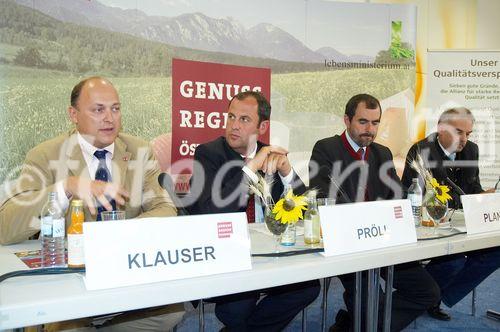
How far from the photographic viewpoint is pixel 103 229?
119cm

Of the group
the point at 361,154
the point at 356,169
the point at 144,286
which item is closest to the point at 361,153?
the point at 361,154

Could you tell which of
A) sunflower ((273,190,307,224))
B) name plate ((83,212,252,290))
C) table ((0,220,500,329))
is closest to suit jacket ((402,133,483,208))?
table ((0,220,500,329))

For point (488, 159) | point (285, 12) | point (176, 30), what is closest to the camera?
point (176, 30)

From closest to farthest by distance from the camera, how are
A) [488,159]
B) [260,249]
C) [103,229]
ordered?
[103,229], [260,249], [488,159]

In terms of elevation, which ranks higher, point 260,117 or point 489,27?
point 489,27

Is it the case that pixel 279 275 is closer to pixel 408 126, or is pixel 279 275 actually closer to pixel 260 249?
pixel 260 249

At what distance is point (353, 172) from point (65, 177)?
5.38 ft

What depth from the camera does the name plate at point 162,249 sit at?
1.17 m

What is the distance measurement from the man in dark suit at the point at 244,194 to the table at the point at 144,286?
1.12ft

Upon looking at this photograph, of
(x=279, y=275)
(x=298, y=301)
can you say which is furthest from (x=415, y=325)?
(x=279, y=275)

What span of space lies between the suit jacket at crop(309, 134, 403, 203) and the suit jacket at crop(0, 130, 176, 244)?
957 mm

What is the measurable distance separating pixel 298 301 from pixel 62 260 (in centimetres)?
106

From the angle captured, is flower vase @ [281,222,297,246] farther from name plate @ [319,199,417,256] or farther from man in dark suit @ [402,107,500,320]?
man in dark suit @ [402,107,500,320]

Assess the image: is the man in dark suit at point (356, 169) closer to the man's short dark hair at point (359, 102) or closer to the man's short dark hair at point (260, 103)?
the man's short dark hair at point (359, 102)
